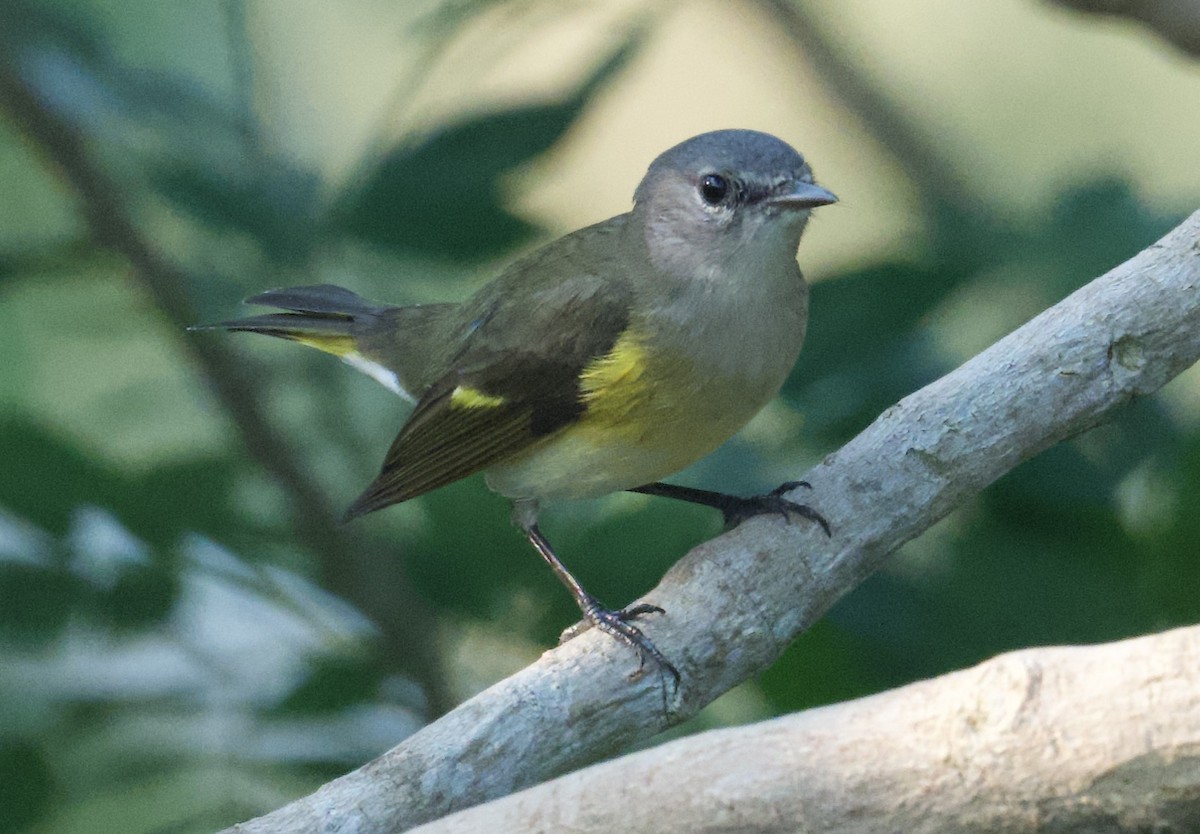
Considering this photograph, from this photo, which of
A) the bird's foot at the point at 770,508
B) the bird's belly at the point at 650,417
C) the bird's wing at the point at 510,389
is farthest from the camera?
the bird's wing at the point at 510,389

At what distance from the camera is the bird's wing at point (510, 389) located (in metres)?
2.54

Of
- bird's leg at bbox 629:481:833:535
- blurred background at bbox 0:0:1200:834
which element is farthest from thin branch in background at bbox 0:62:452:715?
bird's leg at bbox 629:481:833:535

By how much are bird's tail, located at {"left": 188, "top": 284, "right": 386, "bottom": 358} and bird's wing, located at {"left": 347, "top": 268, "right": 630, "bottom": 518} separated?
425 mm

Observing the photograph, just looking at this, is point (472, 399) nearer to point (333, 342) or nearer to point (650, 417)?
point (650, 417)

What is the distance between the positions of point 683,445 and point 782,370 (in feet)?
0.69

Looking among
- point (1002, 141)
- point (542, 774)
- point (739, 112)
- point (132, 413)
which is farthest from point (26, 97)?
point (1002, 141)

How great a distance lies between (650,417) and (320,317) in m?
0.93

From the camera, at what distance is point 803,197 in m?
2.44

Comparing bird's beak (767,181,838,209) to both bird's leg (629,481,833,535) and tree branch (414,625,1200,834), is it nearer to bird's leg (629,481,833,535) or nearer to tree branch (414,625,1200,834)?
bird's leg (629,481,833,535)

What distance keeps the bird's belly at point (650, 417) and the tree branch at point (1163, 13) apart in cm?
104

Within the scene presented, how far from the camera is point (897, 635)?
99.3 inches

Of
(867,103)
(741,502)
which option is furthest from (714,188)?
(867,103)

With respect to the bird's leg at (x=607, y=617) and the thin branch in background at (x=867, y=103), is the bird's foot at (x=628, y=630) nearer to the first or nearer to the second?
the bird's leg at (x=607, y=617)

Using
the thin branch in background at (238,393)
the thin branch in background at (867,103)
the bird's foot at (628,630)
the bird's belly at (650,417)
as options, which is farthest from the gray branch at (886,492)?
the thin branch in background at (867,103)
